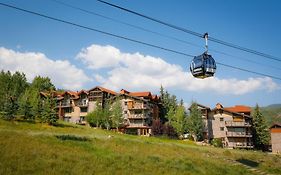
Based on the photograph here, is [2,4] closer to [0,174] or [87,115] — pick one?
[0,174]

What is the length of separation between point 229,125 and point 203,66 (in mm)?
69487

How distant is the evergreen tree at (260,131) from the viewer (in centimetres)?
8325

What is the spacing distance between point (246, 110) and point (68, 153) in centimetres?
7032

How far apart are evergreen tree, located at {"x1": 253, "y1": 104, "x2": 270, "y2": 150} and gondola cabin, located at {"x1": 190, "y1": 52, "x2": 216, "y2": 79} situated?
70.6 m

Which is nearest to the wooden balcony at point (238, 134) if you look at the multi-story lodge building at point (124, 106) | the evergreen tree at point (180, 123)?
the evergreen tree at point (180, 123)

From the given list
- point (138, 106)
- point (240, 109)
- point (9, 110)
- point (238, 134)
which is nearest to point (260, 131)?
point (238, 134)

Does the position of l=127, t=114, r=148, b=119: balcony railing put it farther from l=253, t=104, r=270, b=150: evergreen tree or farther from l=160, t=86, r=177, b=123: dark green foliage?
l=253, t=104, r=270, b=150: evergreen tree

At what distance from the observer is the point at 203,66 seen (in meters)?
19.1

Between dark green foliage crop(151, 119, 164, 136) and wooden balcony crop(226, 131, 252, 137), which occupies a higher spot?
dark green foliage crop(151, 119, 164, 136)

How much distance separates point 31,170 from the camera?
22531 millimetres

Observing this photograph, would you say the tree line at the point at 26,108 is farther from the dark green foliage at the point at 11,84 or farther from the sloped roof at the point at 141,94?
the sloped roof at the point at 141,94

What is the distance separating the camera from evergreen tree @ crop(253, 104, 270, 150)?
83250 mm

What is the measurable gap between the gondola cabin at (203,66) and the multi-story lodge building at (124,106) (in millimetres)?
64391

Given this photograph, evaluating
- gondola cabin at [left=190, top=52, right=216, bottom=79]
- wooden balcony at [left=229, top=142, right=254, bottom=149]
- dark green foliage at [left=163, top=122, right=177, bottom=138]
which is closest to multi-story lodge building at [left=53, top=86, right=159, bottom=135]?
dark green foliage at [left=163, top=122, right=177, bottom=138]
